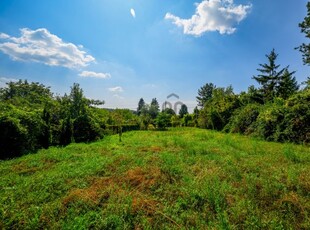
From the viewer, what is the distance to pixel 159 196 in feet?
12.0

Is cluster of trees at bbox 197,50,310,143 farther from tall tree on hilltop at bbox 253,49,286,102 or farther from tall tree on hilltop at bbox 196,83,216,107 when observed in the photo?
tall tree on hilltop at bbox 196,83,216,107

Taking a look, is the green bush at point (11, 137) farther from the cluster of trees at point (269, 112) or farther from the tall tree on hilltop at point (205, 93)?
the tall tree on hilltop at point (205, 93)

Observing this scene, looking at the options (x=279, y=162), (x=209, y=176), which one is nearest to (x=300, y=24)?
(x=279, y=162)

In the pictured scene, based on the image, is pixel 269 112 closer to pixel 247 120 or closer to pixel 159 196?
pixel 247 120

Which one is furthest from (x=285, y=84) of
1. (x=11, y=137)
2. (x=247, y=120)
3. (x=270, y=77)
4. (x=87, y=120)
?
(x=11, y=137)

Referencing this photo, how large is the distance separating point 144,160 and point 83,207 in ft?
9.81

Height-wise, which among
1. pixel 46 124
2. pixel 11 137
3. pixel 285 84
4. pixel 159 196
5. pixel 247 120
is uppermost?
pixel 285 84

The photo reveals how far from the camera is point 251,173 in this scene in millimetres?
4680

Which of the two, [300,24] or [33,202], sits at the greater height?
[300,24]

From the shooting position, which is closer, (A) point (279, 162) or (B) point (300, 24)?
(A) point (279, 162)

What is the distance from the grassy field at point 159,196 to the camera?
2773 millimetres

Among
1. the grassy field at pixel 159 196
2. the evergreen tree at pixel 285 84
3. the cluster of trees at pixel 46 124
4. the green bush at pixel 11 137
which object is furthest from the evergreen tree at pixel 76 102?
the evergreen tree at pixel 285 84

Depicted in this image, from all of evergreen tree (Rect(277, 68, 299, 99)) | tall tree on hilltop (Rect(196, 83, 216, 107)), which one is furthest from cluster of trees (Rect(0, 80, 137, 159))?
tall tree on hilltop (Rect(196, 83, 216, 107))

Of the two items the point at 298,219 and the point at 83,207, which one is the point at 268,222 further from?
the point at 83,207
